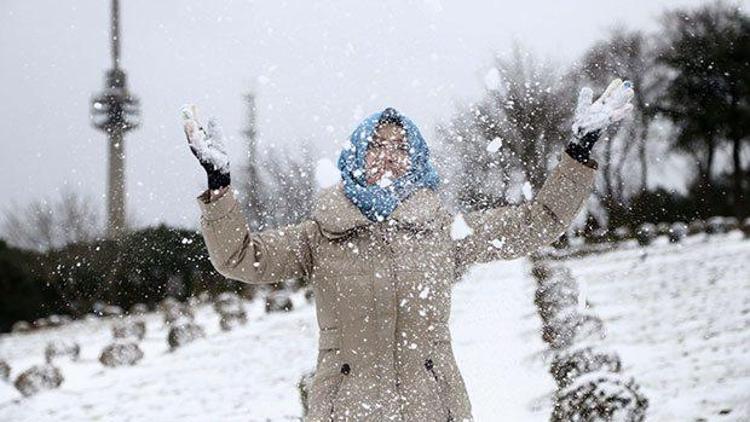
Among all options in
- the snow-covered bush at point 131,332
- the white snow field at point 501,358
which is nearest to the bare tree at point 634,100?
the white snow field at point 501,358

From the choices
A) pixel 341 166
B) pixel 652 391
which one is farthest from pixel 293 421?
pixel 341 166

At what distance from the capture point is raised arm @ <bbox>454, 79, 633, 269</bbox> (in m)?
2.32

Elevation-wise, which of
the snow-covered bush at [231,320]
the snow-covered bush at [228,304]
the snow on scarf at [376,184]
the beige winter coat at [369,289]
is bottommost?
the snow-covered bush at [231,320]

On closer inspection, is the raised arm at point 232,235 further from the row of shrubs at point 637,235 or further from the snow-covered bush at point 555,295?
the row of shrubs at point 637,235

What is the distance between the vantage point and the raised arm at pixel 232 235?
214cm

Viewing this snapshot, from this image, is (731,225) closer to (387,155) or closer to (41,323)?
(41,323)

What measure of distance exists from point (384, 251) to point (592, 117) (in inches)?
27.7

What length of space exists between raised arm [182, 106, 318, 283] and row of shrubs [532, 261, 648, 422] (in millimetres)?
3621

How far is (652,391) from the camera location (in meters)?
6.54

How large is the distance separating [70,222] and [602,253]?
17975 millimetres

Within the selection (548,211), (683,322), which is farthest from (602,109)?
(683,322)

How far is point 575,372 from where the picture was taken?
6.03 m

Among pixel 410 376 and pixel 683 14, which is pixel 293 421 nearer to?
pixel 410 376

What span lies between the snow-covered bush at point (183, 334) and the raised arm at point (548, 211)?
1059cm
